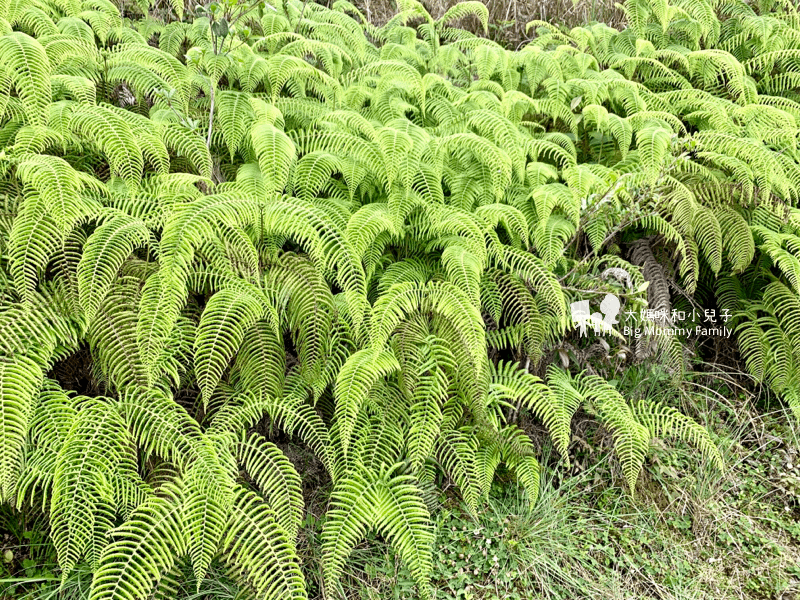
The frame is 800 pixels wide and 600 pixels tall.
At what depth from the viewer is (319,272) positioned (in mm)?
2172

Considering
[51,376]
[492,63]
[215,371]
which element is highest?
[492,63]

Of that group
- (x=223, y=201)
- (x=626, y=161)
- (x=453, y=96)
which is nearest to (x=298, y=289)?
(x=223, y=201)

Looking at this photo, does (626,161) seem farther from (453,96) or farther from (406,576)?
(406,576)

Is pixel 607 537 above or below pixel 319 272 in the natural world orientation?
below

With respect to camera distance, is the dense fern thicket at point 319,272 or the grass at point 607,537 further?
the grass at point 607,537

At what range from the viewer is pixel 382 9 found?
4.49m

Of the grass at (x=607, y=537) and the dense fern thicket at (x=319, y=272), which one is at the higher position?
the dense fern thicket at (x=319, y=272)

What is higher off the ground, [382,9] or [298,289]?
[382,9]

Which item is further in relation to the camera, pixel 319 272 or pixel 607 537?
pixel 607 537

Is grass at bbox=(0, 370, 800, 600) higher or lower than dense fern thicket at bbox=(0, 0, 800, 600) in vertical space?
lower

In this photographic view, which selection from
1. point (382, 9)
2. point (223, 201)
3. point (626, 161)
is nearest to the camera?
point (223, 201)

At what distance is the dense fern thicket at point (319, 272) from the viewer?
187cm

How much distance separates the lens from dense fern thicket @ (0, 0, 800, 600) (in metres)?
1.87

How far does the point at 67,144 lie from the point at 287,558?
173 cm
